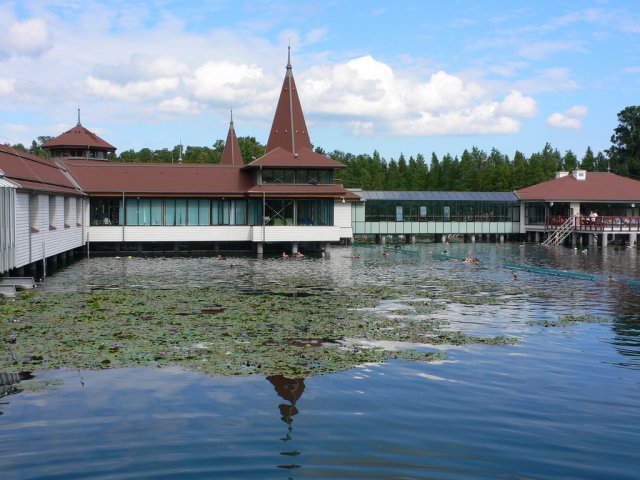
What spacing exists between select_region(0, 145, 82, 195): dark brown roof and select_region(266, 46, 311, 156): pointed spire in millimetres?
17116

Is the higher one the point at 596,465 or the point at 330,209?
the point at 330,209

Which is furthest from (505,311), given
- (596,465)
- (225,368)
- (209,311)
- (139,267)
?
(139,267)

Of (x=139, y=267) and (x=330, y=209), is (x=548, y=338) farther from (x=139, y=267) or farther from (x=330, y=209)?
(x=330, y=209)

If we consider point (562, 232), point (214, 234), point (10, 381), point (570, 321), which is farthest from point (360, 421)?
point (562, 232)

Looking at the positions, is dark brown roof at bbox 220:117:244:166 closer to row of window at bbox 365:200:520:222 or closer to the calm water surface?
row of window at bbox 365:200:520:222

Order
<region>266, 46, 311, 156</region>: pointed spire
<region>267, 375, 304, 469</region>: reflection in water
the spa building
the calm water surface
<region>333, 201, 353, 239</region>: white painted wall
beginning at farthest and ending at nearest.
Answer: <region>333, 201, 353, 239</region>: white painted wall → <region>266, 46, 311, 156</region>: pointed spire → the spa building → <region>267, 375, 304, 469</region>: reflection in water → the calm water surface

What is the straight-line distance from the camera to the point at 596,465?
9242mm

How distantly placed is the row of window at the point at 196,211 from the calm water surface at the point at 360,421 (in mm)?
34278

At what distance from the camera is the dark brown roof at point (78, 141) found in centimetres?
6725

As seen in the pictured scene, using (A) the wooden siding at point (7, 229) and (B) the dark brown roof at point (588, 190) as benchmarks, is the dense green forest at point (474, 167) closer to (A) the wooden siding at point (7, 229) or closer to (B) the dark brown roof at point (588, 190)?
(B) the dark brown roof at point (588, 190)

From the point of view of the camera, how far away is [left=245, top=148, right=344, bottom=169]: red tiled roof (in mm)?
50469

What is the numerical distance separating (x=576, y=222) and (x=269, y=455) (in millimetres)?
63589

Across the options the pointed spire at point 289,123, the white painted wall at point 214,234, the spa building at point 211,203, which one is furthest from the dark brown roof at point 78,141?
the pointed spire at point 289,123

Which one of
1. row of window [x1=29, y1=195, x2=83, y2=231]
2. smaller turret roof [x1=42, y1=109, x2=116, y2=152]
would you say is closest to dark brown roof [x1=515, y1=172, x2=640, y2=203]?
smaller turret roof [x1=42, y1=109, x2=116, y2=152]
